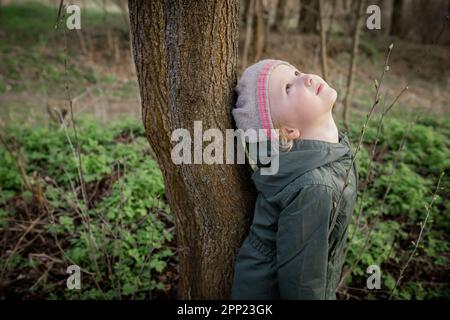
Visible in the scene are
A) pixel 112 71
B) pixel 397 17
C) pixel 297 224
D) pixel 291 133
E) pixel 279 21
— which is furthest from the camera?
pixel 397 17

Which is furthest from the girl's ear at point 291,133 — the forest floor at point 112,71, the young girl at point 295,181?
the forest floor at point 112,71

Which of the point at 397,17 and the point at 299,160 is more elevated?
the point at 397,17

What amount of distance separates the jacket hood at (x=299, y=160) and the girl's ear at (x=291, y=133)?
26 mm

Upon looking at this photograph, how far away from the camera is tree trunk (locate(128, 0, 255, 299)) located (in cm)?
149

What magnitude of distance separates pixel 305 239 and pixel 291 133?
478 mm

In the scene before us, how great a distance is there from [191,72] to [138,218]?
1.71 metres

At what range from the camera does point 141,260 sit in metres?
2.62

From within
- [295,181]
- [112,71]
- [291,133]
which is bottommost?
[295,181]

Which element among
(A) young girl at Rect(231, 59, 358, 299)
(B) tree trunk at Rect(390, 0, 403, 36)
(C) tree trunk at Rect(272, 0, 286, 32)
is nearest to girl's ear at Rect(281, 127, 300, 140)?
(A) young girl at Rect(231, 59, 358, 299)

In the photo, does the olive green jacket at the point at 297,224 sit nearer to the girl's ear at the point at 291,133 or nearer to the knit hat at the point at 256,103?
the girl's ear at the point at 291,133

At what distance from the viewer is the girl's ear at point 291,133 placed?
5.41 feet

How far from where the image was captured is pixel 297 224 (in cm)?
153

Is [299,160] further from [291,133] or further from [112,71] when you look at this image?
[112,71]

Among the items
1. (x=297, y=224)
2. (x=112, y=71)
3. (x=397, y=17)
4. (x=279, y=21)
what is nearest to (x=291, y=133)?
(x=297, y=224)
